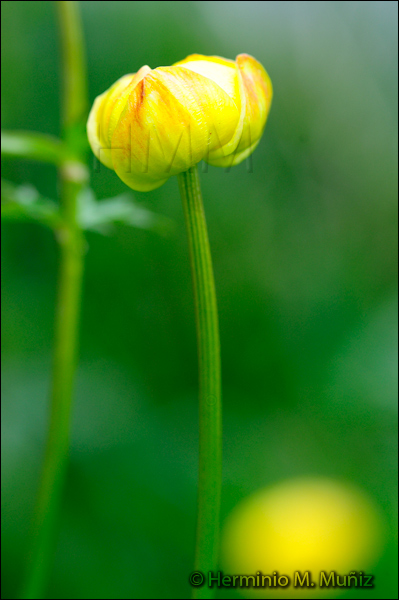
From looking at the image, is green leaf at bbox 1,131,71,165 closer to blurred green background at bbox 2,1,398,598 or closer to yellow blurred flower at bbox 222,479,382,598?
blurred green background at bbox 2,1,398,598

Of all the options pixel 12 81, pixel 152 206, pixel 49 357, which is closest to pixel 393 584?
pixel 49 357

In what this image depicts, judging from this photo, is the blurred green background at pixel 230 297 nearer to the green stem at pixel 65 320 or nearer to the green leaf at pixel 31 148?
the green stem at pixel 65 320

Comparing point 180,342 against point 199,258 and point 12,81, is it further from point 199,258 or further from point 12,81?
point 199,258

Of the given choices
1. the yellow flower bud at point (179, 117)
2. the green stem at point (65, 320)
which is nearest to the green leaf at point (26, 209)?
the green stem at point (65, 320)

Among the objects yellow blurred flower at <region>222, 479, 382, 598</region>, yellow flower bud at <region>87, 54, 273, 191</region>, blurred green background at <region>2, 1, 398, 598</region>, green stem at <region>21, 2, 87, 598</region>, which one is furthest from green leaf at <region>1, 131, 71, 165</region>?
yellow blurred flower at <region>222, 479, 382, 598</region>

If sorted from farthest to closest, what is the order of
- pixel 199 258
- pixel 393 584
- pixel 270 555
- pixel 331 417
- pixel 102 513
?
pixel 331 417 < pixel 102 513 < pixel 270 555 < pixel 393 584 < pixel 199 258

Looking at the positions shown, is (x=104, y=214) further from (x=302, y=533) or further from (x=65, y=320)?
(x=302, y=533)
